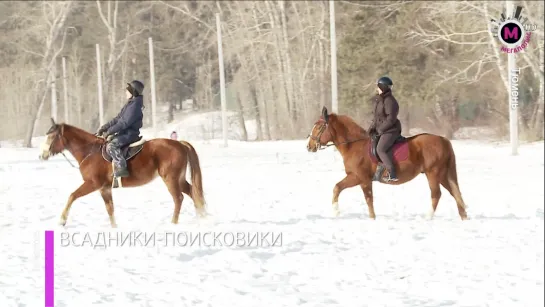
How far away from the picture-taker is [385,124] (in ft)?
35.0

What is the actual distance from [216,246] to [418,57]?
26.7m

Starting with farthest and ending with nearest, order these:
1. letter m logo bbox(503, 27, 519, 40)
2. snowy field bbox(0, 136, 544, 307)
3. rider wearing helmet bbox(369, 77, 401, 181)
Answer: letter m logo bbox(503, 27, 519, 40)
rider wearing helmet bbox(369, 77, 401, 181)
snowy field bbox(0, 136, 544, 307)

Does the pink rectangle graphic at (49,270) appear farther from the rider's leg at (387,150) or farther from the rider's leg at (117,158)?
the rider's leg at (387,150)

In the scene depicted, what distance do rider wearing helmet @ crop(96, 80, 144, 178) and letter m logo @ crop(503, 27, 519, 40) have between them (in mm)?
16290

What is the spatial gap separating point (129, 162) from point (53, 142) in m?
0.98

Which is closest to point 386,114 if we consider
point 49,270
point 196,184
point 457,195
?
point 457,195

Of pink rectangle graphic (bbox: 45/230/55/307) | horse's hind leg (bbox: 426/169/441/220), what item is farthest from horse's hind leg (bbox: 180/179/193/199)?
pink rectangle graphic (bbox: 45/230/55/307)

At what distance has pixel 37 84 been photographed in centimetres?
2803

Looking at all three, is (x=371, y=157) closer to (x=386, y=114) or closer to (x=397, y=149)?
(x=397, y=149)

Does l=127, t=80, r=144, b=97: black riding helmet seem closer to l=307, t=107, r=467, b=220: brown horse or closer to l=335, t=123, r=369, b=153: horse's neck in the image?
l=307, t=107, r=467, b=220: brown horse

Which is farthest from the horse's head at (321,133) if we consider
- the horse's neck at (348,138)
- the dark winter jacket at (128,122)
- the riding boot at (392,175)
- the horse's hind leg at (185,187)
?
the dark winter jacket at (128,122)

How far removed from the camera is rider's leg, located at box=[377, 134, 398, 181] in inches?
A: 424

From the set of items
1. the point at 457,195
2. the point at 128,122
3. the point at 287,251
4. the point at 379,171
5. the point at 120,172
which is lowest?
the point at 287,251

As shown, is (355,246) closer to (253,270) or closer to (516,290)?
(253,270)
